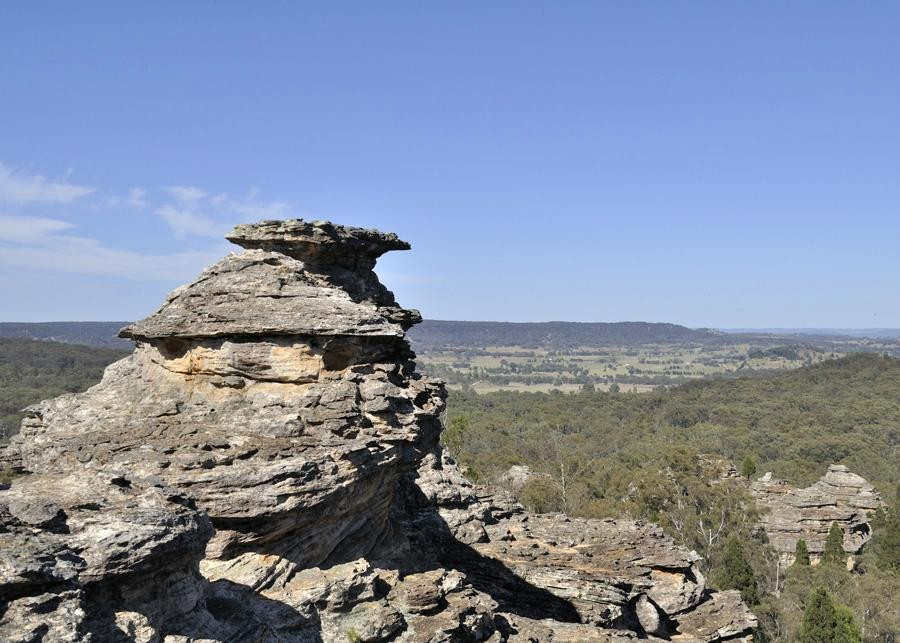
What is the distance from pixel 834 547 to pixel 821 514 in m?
5.93

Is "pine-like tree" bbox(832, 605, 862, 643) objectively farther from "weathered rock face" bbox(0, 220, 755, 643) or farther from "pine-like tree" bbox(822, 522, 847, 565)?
"pine-like tree" bbox(822, 522, 847, 565)

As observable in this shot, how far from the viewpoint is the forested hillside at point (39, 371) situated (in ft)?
334

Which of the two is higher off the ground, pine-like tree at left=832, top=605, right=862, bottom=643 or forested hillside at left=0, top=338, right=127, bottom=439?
forested hillside at left=0, top=338, right=127, bottom=439

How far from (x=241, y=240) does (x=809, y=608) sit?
105ft

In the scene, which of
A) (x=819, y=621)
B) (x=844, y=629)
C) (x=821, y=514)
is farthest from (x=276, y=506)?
(x=821, y=514)

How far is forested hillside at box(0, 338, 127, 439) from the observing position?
334ft

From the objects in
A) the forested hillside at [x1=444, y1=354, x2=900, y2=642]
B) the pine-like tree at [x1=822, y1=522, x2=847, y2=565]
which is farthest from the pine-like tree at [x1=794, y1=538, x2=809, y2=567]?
the forested hillside at [x1=444, y1=354, x2=900, y2=642]

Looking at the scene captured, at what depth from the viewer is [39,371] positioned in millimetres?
134875

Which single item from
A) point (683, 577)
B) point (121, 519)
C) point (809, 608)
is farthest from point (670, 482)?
point (121, 519)

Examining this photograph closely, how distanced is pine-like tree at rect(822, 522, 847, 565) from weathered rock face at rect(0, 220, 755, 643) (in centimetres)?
2734

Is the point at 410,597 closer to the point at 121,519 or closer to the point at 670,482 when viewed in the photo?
the point at 121,519

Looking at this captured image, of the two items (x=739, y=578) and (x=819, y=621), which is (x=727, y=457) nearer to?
(x=739, y=578)

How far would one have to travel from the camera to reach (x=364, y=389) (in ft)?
66.3

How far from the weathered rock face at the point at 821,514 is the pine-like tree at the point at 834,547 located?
2.31 meters
